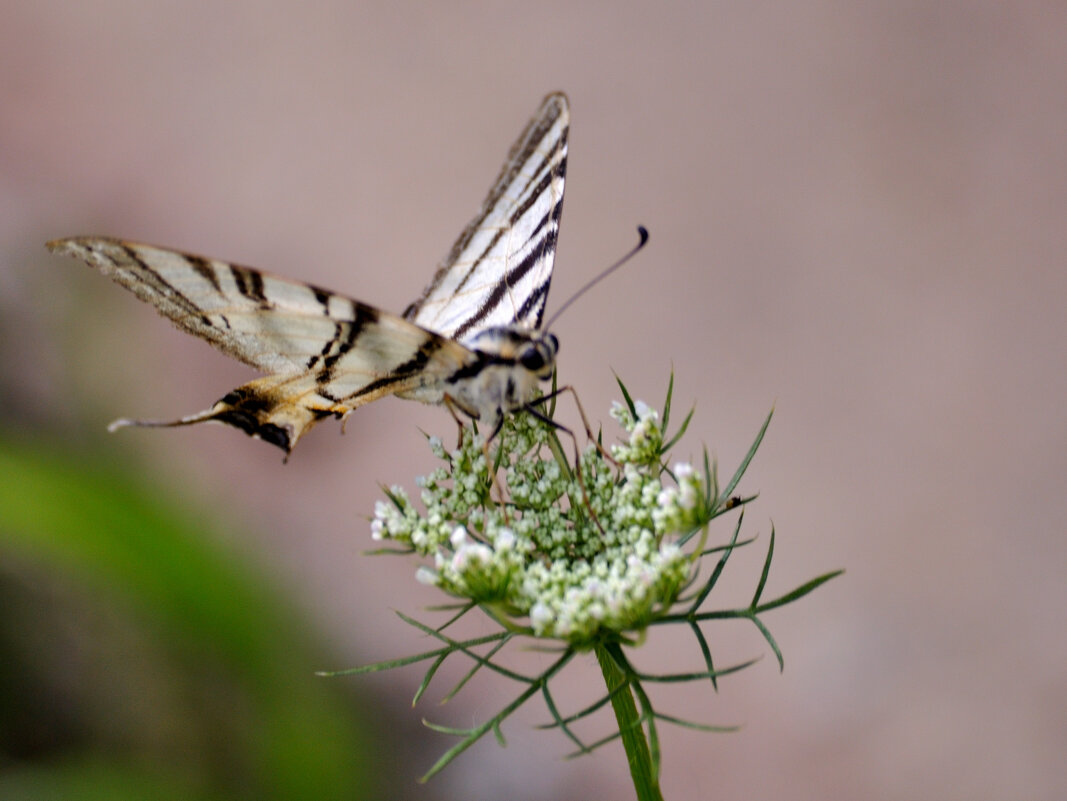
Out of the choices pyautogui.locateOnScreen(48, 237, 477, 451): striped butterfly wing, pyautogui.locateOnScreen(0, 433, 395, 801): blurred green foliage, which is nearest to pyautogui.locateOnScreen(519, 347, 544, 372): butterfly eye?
pyautogui.locateOnScreen(48, 237, 477, 451): striped butterfly wing

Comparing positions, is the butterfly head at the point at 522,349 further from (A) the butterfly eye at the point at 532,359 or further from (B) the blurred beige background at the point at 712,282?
(B) the blurred beige background at the point at 712,282

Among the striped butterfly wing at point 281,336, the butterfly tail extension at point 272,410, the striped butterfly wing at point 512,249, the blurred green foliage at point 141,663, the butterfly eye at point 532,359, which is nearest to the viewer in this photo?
the striped butterfly wing at point 281,336

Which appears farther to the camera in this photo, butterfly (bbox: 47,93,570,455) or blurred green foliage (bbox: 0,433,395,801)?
blurred green foliage (bbox: 0,433,395,801)

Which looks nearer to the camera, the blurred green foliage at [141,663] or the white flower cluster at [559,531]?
the white flower cluster at [559,531]

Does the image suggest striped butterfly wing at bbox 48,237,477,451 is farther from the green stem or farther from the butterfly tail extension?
the green stem

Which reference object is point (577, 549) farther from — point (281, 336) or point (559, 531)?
point (281, 336)

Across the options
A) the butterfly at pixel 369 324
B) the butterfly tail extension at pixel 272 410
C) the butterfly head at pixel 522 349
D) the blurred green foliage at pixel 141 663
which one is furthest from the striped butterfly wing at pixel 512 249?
the blurred green foliage at pixel 141 663
